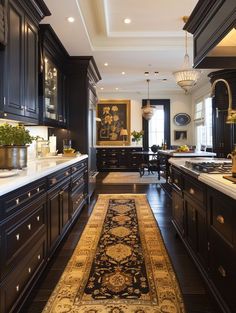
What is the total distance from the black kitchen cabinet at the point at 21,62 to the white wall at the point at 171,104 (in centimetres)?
765

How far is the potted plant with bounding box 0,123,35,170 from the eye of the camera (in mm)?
2256

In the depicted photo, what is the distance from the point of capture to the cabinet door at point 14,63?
97.2 inches

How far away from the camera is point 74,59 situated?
5.12 metres

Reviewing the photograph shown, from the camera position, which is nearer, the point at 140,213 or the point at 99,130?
the point at 140,213

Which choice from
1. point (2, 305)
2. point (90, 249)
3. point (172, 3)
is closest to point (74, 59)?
point (172, 3)

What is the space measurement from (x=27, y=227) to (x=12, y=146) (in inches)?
30.5

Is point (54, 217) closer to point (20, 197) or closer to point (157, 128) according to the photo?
point (20, 197)

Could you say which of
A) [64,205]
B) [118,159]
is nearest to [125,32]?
[64,205]

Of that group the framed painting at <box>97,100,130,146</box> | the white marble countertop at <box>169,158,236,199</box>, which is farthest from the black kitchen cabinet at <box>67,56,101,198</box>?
the framed painting at <box>97,100,130,146</box>

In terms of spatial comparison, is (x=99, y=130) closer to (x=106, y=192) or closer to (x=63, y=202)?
(x=106, y=192)

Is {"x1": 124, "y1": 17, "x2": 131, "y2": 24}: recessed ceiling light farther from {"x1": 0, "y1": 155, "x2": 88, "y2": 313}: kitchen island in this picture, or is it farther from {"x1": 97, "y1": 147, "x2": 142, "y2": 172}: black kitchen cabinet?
{"x1": 97, "y1": 147, "x2": 142, "y2": 172}: black kitchen cabinet

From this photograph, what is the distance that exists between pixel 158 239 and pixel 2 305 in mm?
2010

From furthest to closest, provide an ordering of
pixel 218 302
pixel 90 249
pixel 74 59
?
pixel 74 59 < pixel 90 249 < pixel 218 302

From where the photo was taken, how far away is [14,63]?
2.61 m
